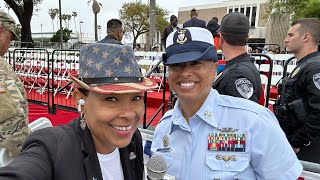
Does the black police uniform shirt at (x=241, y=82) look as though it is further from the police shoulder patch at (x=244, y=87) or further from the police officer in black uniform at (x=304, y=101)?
the police officer in black uniform at (x=304, y=101)

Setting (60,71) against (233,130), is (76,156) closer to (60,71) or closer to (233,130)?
(233,130)

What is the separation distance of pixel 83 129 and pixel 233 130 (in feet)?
2.53

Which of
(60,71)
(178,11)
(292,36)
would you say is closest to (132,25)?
(178,11)

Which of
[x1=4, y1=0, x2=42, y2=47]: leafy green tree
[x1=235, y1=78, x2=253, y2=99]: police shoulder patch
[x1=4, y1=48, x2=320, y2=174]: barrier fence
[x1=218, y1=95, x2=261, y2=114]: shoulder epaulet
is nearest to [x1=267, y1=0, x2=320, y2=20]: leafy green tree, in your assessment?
[x1=4, y1=48, x2=320, y2=174]: barrier fence

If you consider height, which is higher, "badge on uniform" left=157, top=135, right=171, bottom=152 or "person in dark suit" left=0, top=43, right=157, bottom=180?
"person in dark suit" left=0, top=43, right=157, bottom=180

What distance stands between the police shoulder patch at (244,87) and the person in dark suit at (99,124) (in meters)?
0.92

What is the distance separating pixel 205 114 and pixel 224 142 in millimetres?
177

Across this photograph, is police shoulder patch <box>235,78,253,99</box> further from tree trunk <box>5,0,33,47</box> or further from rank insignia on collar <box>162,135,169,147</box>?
tree trunk <box>5,0,33,47</box>

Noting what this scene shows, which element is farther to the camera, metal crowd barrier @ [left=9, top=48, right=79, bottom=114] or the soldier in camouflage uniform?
metal crowd barrier @ [left=9, top=48, right=79, bottom=114]

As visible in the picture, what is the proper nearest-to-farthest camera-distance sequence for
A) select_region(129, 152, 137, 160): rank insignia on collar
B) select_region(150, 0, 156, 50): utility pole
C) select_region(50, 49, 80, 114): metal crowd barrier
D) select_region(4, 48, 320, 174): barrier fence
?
select_region(129, 152, 137, 160): rank insignia on collar → select_region(50, 49, 80, 114): metal crowd barrier → select_region(4, 48, 320, 174): barrier fence → select_region(150, 0, 156, 50): utility pole

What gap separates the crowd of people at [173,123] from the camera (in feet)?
3.64

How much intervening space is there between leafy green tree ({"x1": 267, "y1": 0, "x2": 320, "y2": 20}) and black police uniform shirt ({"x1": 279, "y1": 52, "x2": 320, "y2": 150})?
1070 inches

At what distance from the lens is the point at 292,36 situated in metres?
3.12

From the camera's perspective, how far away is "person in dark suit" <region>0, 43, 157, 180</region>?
1.06 m
